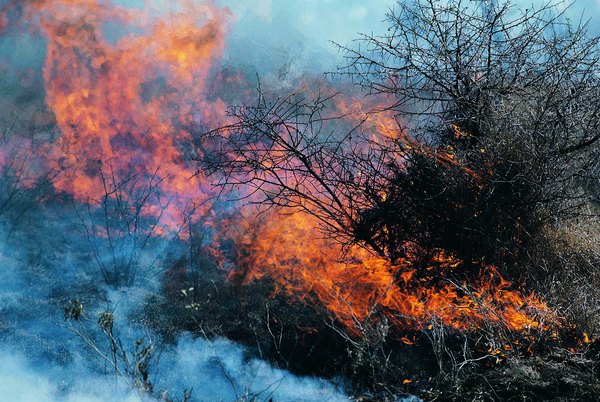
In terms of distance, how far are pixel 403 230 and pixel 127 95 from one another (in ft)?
20.2

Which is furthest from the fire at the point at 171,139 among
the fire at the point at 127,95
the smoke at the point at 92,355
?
the smoke at the point at 92,355

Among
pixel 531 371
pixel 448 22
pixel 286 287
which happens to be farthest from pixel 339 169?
pixel 531 371

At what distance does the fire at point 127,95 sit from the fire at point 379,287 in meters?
2.44

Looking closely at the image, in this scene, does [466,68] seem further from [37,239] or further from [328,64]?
[37,239]

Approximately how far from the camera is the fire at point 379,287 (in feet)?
15.9

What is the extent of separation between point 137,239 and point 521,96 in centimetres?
616

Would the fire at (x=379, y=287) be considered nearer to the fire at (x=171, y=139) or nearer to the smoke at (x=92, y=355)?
the fire at (x=171, y=139)

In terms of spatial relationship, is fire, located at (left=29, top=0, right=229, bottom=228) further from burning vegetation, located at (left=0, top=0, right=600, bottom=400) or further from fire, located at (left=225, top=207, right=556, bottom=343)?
fire, located at (left=225, top=207, right=556, bottom=343)

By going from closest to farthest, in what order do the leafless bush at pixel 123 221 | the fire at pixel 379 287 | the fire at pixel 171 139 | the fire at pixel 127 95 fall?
the fire at pixel 379 287, the fire at pixel 171 139, the leafless bush at pixel 123 221, the fire at pixel 127 95

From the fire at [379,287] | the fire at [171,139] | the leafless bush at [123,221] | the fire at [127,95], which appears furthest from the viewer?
the fire at [127,95]

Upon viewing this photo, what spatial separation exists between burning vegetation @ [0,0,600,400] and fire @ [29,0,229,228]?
0.11 m

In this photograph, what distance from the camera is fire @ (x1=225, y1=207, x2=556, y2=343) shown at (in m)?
4.83

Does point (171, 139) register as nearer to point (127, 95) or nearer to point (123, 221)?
point (127, 95)

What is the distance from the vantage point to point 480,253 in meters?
5.55
